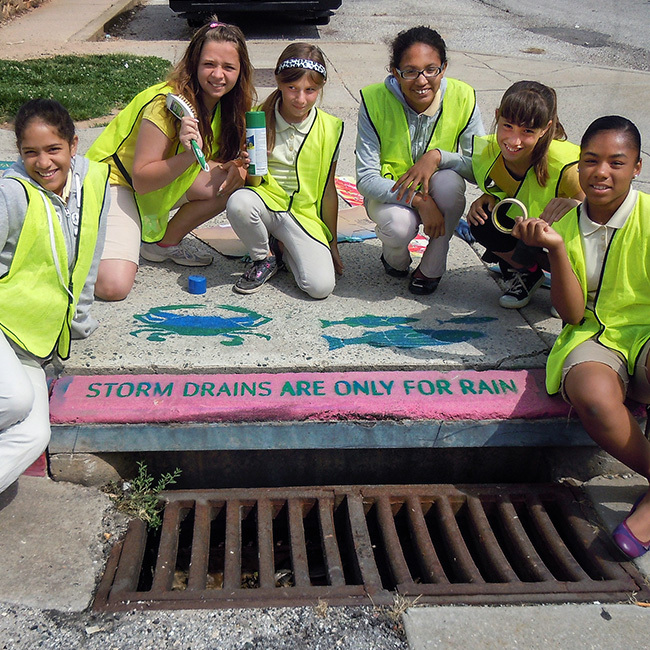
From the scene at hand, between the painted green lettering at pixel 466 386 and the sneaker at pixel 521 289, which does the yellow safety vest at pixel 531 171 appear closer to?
the sneaker at pixel 521 289

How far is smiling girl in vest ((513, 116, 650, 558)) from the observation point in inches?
92.0

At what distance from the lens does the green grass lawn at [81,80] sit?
238 inches

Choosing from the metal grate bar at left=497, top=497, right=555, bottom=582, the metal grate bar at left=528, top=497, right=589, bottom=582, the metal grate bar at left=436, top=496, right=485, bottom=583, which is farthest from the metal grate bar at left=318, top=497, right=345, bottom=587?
the metal grate bar at left=528, top=497, right=589, bottom=582

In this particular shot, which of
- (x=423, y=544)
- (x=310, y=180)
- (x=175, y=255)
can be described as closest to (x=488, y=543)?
(x=423, y=544)

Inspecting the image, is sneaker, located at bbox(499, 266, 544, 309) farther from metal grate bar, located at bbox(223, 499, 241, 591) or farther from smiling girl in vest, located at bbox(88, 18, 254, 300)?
metal grate bar, located at bbox(223, 499, 241, 591)

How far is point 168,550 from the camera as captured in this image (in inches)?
91.2

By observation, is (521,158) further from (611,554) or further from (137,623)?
(137,623)

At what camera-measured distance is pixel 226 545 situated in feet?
7.70

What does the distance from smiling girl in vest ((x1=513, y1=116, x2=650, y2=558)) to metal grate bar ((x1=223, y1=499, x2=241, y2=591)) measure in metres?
1.20

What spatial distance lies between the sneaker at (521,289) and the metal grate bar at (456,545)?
110 cm

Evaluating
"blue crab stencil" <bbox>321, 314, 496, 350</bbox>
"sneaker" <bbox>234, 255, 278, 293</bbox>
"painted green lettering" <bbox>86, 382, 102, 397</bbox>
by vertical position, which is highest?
"sneaker" <bbox>234, 255, 278, 293</bbox>

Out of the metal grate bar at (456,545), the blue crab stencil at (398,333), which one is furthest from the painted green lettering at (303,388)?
the metal grate bar at (456,545)

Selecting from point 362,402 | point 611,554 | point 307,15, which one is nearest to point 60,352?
point 362,402

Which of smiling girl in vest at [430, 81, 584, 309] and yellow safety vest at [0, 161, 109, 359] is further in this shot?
smiling girl in vest at [430, 81, 584, 309]
